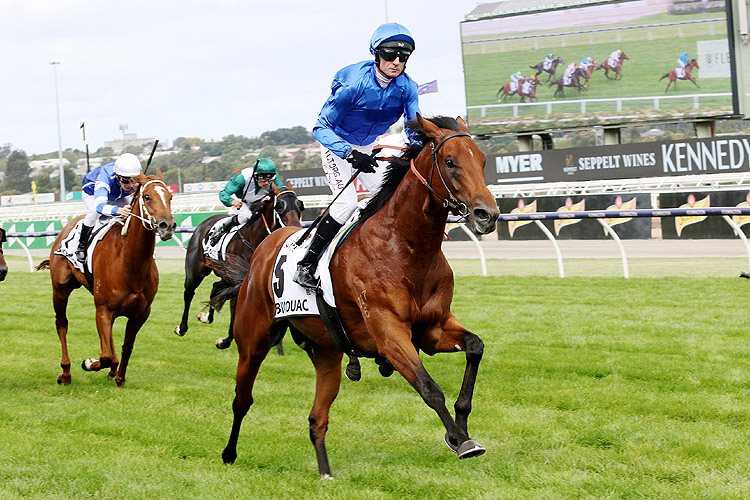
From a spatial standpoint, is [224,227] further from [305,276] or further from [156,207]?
[305,276]

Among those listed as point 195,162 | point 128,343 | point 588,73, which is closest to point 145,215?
point 128,343

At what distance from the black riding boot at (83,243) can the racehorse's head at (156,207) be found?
944 millimetres

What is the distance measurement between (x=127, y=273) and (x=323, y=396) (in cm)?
291

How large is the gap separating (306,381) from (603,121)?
69.2 feet

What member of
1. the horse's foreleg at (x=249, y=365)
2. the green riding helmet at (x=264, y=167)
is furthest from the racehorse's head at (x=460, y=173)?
the green riding helmet at (x=264, y=167)

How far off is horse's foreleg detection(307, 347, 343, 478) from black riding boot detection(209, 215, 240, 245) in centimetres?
446

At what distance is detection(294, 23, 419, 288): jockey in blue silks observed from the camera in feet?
14.2

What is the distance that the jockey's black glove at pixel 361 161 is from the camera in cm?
421

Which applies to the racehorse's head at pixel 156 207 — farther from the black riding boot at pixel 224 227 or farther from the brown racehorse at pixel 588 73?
the brown racehorse at pixel 588 73

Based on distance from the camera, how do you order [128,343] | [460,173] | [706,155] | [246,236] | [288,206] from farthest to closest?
[706,155]
[246,236]
[288,206]
[128,343]
[460,173]

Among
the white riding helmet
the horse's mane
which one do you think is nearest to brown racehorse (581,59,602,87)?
the white riding helmet

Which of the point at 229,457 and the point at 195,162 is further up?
the point at 195,162

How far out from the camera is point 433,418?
17.2ft

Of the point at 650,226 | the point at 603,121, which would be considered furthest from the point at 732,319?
the point at 603,121
